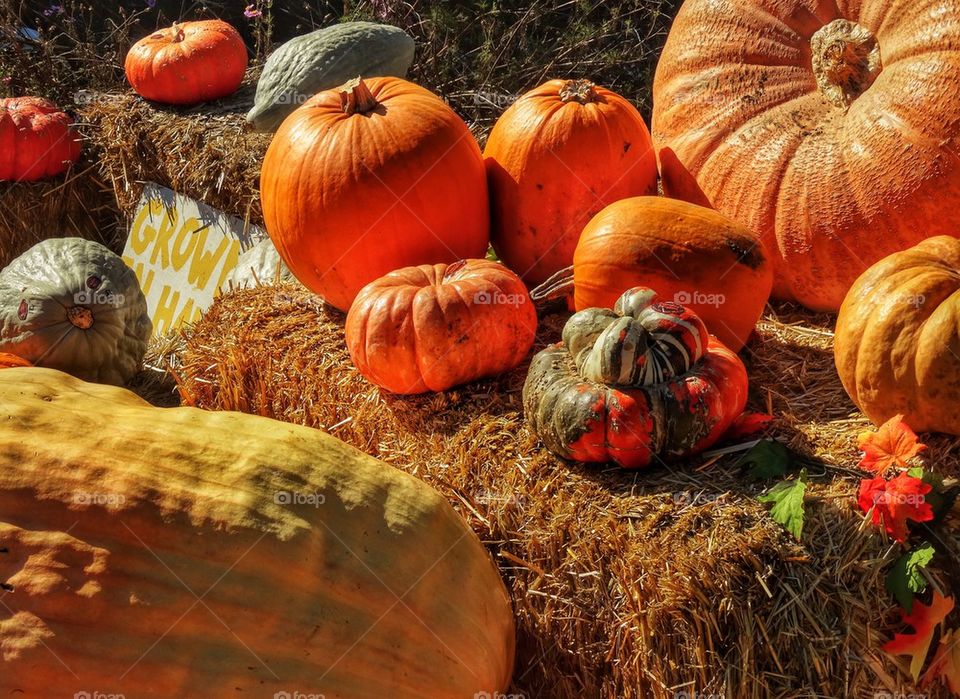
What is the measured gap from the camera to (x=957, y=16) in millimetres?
2826

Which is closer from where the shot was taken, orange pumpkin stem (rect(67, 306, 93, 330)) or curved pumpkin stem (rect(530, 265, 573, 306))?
curved pumpkin stem (rect(530, 265, 573, 306))

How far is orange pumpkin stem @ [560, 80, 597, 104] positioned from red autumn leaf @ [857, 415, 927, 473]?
1491 millimetres

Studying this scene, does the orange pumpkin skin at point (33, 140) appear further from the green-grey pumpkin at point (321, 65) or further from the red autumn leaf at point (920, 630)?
the red autumn leaf at point (920, 630)

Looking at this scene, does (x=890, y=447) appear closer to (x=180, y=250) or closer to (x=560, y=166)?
(x=560, y=166)

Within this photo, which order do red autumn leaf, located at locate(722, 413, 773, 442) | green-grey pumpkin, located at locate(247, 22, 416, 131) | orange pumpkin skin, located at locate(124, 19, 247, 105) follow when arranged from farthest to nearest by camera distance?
orange pumpkin skin, located at locate(124, 19, 247, 105), green-grey pumpkin, located at locate(247, 22, 416, 131), red autumn leaf, located at locate(722, 413, 773, 442)

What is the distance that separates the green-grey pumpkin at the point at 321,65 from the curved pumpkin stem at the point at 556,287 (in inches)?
86.0

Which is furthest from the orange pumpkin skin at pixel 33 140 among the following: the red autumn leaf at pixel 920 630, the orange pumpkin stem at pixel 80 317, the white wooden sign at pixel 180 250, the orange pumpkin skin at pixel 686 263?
the red autumn leaf at pixel 920 630

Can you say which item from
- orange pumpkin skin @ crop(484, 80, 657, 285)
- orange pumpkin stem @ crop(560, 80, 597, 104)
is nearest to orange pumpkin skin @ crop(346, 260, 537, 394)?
orange pumpkin skin @ crop(484, 80, 657, 285)

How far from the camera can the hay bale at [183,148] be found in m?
4.87

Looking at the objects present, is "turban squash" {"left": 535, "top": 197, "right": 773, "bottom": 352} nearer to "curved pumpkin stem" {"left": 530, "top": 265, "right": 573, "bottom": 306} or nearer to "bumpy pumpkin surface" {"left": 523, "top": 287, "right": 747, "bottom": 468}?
"curved pumpkin stem" {"left": 530, "top": 265, "right": 573, "bottom": 306}

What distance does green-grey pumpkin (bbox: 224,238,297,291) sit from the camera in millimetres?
4102

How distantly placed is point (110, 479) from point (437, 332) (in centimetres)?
100

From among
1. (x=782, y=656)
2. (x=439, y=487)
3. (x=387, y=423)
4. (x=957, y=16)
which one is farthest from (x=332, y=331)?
(x=957, y=16)

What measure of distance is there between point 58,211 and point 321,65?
7.31ft
